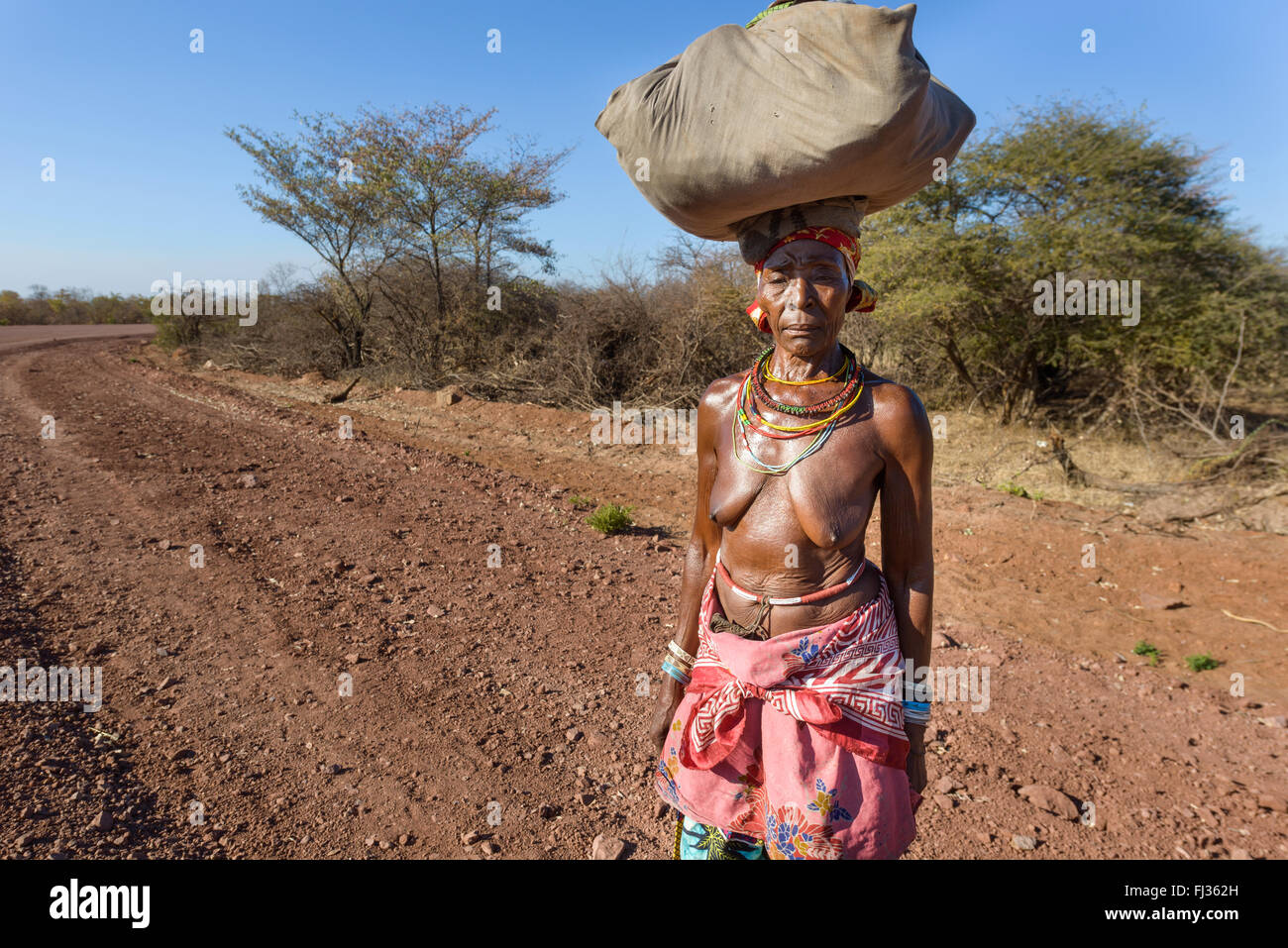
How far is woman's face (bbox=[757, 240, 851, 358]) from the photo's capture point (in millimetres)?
1535

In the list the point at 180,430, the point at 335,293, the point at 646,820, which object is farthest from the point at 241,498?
the point at 335,293

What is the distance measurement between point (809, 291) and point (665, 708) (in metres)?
1.09

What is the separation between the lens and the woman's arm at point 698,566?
1.81m

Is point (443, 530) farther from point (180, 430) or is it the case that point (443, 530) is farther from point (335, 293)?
point (335, 293)

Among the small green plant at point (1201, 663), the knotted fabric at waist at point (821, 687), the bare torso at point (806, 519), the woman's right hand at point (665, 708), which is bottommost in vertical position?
the small green plant at point (1201, 663)

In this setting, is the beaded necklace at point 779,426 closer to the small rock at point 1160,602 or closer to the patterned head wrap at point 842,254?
the patterned head wrap at point 842,254

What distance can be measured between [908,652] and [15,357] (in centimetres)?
2083

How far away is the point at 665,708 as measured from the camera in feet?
6.13

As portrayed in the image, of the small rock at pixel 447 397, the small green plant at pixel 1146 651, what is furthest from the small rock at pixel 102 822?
the small rock at pixel 447 397

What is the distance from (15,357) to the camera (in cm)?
A: 1616

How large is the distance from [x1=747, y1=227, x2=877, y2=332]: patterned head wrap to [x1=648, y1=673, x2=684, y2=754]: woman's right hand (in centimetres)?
92

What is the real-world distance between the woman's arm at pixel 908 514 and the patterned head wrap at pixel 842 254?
0.68 feet

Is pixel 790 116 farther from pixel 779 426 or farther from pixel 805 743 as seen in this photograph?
pixel 805 743

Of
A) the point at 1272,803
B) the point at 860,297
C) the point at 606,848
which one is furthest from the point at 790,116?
the point at 1272,803
